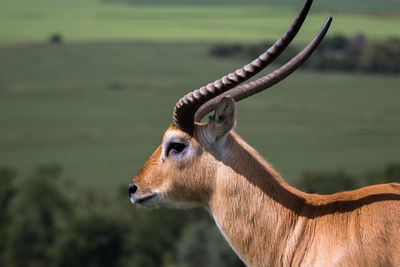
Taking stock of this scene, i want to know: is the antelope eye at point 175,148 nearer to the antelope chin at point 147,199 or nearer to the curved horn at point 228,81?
the curved horn at point 228,81

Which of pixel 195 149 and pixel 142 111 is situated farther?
pixel 142 111

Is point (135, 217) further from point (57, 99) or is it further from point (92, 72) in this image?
point (92, 72)

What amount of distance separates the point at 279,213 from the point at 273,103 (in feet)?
464

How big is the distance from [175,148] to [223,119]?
732 millimetres

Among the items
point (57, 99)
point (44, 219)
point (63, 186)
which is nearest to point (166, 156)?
point (44, 219)

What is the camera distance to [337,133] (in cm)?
13262

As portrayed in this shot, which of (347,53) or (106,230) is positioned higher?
(347,53)

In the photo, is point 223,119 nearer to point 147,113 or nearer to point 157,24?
point 147,113

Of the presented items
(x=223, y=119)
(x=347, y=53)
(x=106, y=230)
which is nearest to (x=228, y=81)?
(x=223, y=119)

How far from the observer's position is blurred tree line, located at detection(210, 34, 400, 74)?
117938mm

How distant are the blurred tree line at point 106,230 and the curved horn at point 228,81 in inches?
2669

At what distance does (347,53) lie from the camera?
140 metres

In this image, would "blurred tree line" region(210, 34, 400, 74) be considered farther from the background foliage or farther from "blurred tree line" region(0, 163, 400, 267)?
"blurred tree line" region(0, 163, 400, 267)

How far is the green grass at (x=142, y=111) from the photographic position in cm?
12350
